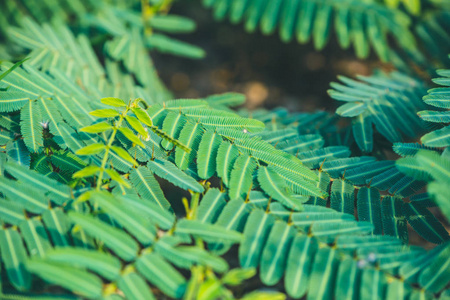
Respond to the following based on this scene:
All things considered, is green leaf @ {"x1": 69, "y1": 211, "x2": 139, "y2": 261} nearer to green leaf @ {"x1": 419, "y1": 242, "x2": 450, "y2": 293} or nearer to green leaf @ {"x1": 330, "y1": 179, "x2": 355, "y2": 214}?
green leaf @ {"x1": 330, "y1": 179, "x2": 355, "y2": 214}

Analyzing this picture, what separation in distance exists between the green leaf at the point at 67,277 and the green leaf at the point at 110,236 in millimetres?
123

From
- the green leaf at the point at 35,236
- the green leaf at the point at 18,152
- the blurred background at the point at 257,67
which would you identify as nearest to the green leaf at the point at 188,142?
the green leaf at the point at 35,236

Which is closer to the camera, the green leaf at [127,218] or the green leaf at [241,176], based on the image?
the green leaf at [127,218]

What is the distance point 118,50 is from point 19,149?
1.16 metres

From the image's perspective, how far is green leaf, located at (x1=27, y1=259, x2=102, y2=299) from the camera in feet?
3.27

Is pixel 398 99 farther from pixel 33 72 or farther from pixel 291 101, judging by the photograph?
pixel 33 72

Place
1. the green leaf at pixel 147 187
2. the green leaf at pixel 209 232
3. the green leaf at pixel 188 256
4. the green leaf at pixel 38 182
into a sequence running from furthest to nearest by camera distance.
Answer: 1. the green leaf at pixel 147 187
2. the green leaf at pixel 38 182
3. the green leaf at pixel 209 232
4. the green leaf at pixel 188 256

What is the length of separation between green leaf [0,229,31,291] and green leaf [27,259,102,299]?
17 centimetres

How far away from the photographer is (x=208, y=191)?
4.69 ft

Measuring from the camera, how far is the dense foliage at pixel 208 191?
114cm

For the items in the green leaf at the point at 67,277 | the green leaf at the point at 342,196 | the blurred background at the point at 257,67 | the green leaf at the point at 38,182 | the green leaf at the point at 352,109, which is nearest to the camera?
the green leaf at the point at 67,277

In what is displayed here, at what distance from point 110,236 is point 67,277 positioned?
185 millimetres

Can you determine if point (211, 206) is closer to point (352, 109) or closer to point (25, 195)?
point (25, 195)

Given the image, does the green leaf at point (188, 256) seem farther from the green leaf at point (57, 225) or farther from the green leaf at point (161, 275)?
the green leaf at point (57, 225)
